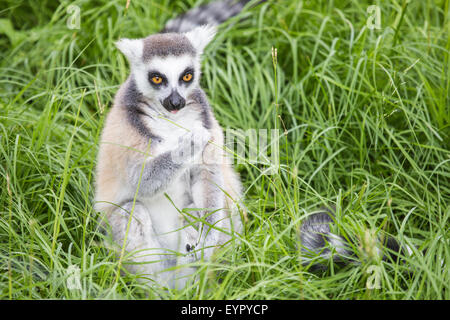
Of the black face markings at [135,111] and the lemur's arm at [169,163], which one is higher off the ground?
the black face markings at [135,111]

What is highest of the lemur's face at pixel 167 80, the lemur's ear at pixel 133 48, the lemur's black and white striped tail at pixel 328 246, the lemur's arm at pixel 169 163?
the lemur's ear at pixel 133 48

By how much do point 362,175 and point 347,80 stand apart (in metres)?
0.73

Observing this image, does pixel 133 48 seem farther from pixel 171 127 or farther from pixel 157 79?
pixel 171 127

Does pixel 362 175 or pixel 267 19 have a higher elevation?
pixel 267 19

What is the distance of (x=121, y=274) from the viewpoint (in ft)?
8.66

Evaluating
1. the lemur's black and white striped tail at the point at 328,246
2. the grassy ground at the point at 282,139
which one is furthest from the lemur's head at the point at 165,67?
the lemur's black and white striped tail at the point at 328,246

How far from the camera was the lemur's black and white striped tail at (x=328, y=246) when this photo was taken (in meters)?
2.48

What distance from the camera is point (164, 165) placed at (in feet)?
8.16

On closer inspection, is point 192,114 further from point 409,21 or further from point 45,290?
point 409,21

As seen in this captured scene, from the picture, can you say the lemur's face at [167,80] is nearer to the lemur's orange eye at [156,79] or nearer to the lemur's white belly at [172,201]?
the lemur's orange eye at [156,79]

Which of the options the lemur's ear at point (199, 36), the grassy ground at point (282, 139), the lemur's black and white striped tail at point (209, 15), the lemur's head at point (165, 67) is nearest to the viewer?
the grassy ground at point (282, 139)

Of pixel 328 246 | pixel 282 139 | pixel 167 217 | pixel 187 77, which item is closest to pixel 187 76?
pixel 187 77

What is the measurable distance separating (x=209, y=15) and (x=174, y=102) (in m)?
0.80

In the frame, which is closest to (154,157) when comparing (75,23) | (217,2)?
(217,2)
